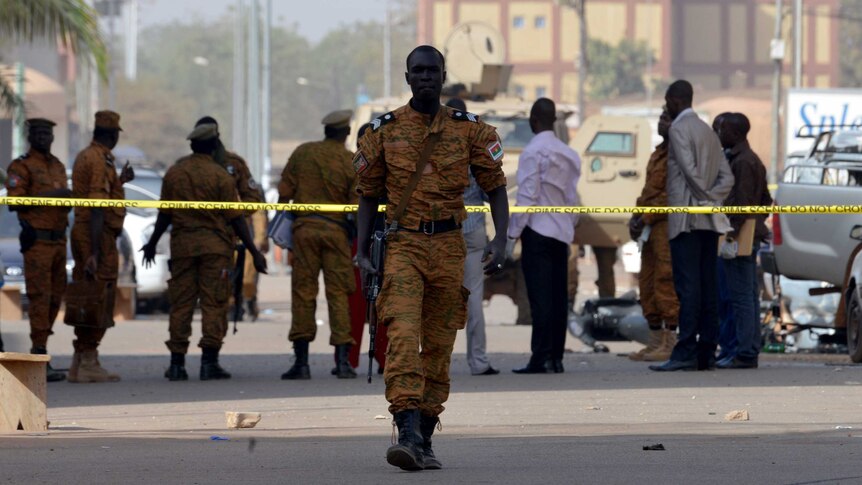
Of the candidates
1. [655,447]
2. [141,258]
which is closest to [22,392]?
[655,447]

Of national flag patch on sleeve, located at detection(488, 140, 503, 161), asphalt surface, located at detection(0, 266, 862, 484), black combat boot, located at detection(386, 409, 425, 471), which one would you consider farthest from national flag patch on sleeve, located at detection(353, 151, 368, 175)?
asphalt surface, located at detection(0, 266, 862, 484)

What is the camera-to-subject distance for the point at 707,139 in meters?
11.8

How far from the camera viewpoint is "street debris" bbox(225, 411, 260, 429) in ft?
30.3

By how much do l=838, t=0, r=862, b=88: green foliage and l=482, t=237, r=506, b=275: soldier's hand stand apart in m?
102

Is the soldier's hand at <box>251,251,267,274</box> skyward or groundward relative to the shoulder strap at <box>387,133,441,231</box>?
groundward

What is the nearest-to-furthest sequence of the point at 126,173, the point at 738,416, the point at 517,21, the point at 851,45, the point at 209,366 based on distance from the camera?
the point at 738,416 → the point at 126,173 → the point at 209,366 → the point at 517,21 → the point at 851,45

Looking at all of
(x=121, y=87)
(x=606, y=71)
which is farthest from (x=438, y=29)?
(x=121, y=87)

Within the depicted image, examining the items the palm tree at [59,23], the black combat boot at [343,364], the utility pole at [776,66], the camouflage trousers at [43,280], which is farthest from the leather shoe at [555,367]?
the utility pole at [776,66]

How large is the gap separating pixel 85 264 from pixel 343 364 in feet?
6.17

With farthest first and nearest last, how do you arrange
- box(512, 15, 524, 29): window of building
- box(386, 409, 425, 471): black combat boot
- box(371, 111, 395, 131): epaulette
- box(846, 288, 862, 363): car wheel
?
box(512, 15, 524, 29): window of building → box(846, 288, 862, 363): car wheel → box(371, 111, 395, 131): epaulette → box(386, 409, 425, 471): black combat boot

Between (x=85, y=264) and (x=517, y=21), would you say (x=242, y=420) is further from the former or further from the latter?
(x=517, y=21)

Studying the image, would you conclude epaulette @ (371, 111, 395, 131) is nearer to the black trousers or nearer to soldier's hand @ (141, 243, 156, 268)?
the black trousers

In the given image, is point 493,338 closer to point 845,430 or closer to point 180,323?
point 180,323

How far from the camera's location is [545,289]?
12258mm
